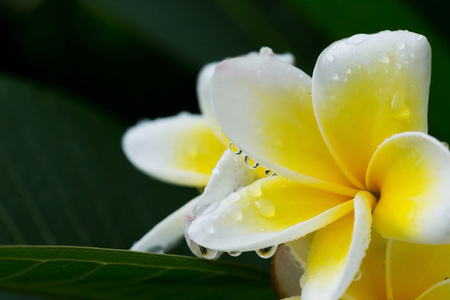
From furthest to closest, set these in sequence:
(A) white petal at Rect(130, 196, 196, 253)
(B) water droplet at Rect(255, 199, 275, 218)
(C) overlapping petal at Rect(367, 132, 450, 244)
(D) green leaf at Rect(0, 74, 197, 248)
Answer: (D) green leaf at Rect(0, 74, 197, 248) → (A) white petal at Rect(130, 196, 196, 253) → (B) water droplet at Rect(255, 199, 275, 218) → (C) overlapping petal at Rect(367, 132, 450, 244)

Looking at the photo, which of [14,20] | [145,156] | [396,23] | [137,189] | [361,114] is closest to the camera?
[361,114]

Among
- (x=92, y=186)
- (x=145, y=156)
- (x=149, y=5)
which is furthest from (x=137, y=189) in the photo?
(x=149, y=5)

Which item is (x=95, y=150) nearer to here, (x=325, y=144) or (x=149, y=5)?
(x=149, y=5)

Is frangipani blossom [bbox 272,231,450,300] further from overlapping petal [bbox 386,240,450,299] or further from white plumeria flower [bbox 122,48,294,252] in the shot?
white plumeria flower [bbox 122,48,294,252]

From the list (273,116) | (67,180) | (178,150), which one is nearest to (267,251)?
(273,116)

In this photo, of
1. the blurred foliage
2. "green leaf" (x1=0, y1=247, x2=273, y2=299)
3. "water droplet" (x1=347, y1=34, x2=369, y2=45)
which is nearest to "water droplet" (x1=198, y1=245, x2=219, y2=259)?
"green leaf" (x1=0, y1=247, x2=273, y2=299)

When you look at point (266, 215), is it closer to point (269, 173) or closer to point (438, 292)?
point (269, 173)
